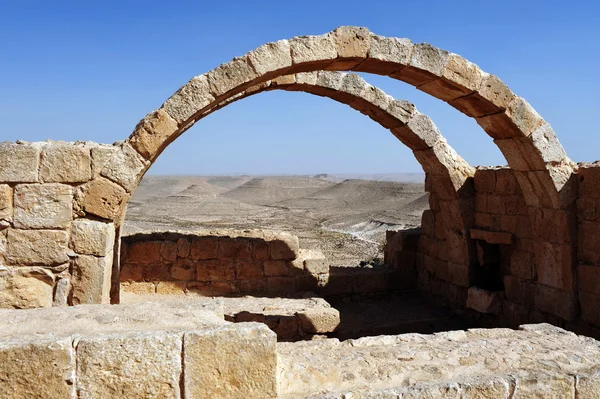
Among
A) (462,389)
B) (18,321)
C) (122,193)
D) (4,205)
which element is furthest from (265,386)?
(4,205)

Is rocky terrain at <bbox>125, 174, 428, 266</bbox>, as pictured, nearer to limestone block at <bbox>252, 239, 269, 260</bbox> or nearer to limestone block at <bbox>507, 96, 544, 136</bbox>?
limestone block at <bbox>252, 239, 269, 260</bbox>

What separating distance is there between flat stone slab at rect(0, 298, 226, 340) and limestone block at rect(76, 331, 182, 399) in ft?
0.52

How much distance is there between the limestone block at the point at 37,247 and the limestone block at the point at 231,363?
3448 millimetres

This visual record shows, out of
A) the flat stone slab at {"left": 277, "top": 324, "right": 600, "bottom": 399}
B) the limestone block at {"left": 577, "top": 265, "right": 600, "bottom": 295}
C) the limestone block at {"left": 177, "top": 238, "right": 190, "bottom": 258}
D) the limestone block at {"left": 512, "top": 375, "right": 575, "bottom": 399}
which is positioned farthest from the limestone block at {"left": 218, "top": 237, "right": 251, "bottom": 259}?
the limestone block at {"left": 512, "top": 375, "right": 575, "bottom": 399}

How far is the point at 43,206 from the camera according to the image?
17.6 ft

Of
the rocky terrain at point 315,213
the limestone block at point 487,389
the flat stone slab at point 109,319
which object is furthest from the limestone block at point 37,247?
the rocky terrain at point 315,213

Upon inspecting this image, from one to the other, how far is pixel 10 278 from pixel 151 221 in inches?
A: 739

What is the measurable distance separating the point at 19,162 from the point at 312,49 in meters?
3.37

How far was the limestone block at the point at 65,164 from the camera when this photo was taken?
532 cm

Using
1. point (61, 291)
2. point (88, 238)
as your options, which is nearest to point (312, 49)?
point (88, 238)

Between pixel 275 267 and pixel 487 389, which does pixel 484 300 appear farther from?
pixel 487 389

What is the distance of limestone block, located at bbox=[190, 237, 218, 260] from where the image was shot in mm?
8766

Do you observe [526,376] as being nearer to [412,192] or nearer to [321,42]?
[321,42]

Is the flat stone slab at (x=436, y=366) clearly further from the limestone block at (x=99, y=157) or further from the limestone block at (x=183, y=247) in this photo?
the limestone block at (x=183, y=247)
